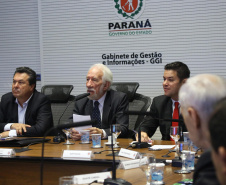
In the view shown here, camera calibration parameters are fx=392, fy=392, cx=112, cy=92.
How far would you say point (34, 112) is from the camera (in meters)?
4.82

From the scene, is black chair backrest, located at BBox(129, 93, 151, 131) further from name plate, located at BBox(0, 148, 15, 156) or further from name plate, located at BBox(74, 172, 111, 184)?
name plate, located at BBox(74, 172, 111, 184)

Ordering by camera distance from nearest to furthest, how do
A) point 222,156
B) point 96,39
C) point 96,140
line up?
point 222,156 < point 96,140 < point 96,39

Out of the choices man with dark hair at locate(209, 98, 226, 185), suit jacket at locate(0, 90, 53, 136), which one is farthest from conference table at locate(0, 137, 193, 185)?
man with dark hair at locate(209, 98, 226, 185)

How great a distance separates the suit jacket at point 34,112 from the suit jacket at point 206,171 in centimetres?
311

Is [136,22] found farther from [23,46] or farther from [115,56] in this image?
[23,46]

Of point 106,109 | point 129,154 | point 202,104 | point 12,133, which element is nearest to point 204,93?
point 202,104

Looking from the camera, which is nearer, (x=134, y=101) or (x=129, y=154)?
(x=129, y=154)

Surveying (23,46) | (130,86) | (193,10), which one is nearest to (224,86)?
(130,86)

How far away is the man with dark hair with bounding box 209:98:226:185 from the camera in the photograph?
1.00 meters

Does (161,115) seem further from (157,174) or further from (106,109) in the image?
(157,174)

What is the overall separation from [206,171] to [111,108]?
3034mm

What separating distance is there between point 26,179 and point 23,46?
405 centimetres

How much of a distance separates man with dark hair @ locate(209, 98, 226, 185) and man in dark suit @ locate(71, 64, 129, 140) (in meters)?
3.38

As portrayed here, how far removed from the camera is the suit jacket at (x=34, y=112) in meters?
4.68
